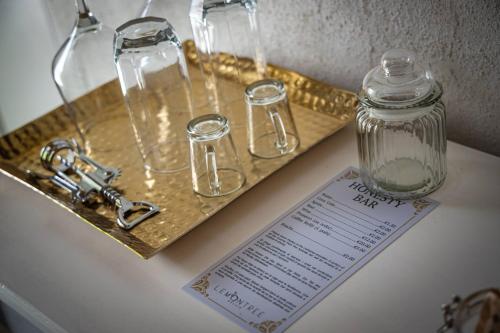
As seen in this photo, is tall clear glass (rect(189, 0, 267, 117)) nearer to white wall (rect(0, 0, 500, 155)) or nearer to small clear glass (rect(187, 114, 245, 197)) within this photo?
white wall (rect(0, 0, 500, 155))

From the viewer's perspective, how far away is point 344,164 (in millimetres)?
909

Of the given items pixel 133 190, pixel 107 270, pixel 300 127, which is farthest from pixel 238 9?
pixel 107 270

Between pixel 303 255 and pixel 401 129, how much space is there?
186 millimetres

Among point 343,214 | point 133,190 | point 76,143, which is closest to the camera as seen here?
point 343,214

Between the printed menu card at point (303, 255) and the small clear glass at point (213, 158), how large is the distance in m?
0.10

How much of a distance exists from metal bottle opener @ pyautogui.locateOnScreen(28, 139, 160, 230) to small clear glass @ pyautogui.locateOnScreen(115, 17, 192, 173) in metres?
0.07

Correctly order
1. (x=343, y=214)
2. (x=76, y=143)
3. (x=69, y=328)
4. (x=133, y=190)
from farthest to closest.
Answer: (x=76, y=143)
(x=133, y=190)
(x=343, y=214)
(x=69, y=328)

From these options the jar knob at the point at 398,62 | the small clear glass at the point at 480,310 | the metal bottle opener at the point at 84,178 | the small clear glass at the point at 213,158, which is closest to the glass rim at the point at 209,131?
the small clear glass at the point at 213,158

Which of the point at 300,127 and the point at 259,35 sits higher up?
the point at 259,35

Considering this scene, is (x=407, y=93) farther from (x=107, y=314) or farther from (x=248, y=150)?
(x=107, y=314)

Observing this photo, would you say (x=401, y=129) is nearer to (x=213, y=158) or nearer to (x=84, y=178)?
(x=213, y=158)

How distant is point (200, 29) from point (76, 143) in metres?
0.24

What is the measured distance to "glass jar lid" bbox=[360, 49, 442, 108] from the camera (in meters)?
0.76

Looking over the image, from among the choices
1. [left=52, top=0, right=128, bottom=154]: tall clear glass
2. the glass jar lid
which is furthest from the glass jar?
[left=52, top=0, right=128, bottom=154]: tall clear glass
